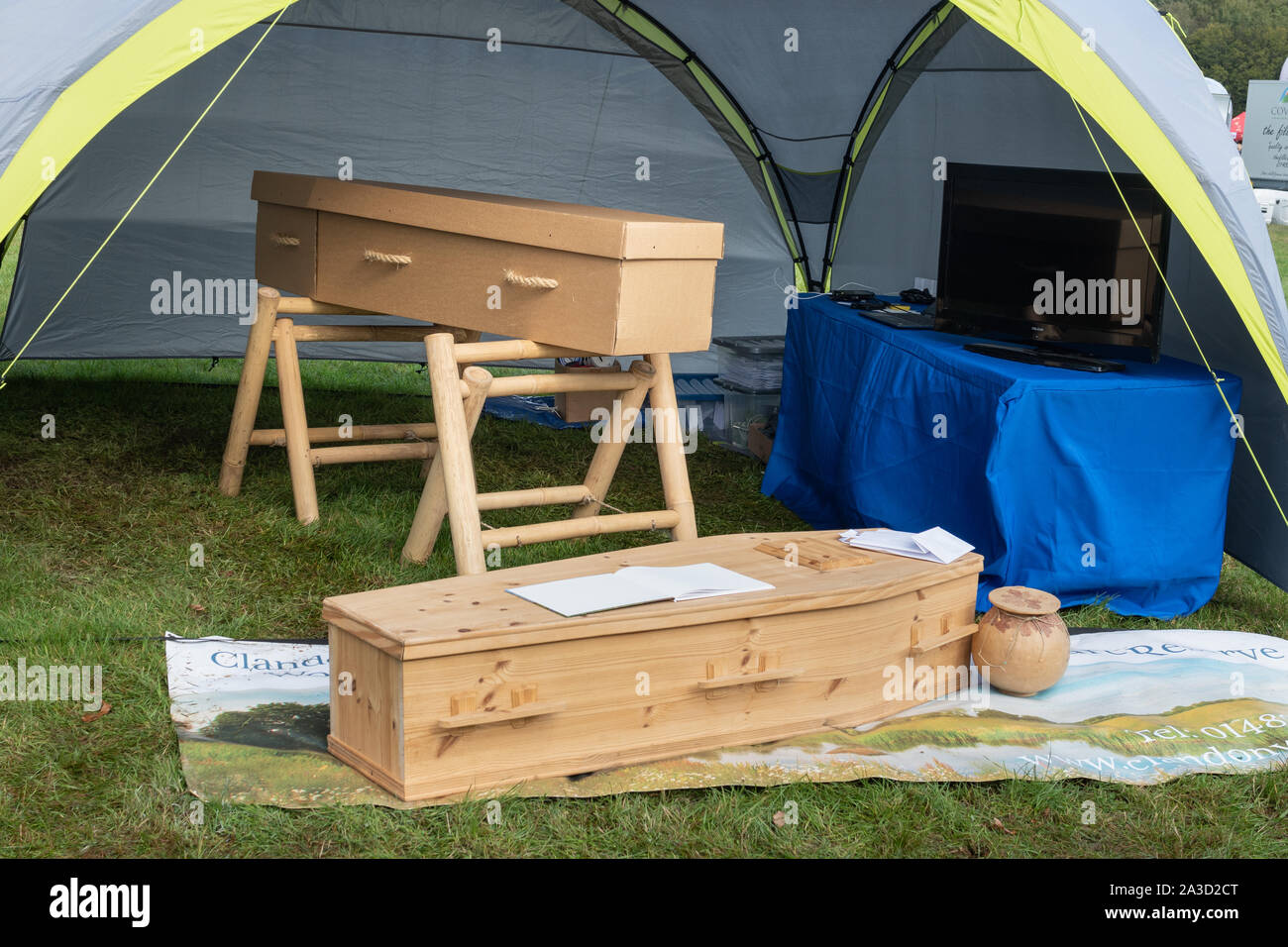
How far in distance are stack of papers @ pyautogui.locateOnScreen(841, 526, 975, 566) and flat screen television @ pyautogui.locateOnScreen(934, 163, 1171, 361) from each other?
98 centimetres

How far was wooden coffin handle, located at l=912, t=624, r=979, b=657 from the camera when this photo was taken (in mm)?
2979

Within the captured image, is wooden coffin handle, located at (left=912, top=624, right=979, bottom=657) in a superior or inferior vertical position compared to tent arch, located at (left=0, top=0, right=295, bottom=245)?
inferior

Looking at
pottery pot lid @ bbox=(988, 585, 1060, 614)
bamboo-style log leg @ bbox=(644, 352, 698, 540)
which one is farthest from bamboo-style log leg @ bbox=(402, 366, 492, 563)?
pottery pot lid @ bbox=(988, 585, 1060, 614)

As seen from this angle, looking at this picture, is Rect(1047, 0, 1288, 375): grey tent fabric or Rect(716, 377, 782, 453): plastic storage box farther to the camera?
Rect(716, 377, 782, 453): plastic storage box

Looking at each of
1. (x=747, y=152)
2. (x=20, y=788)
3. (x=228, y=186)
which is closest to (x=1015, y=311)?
(x=747, y=152)

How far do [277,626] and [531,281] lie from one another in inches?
41.6

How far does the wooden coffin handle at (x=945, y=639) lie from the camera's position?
9.77 feet

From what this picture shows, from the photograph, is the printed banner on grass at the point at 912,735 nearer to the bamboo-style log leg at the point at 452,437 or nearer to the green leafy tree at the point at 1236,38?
the bamboo-style log leg at the point at 452,437

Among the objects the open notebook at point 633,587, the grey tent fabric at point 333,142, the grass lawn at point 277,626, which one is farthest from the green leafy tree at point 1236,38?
the open notebook at point 633,587

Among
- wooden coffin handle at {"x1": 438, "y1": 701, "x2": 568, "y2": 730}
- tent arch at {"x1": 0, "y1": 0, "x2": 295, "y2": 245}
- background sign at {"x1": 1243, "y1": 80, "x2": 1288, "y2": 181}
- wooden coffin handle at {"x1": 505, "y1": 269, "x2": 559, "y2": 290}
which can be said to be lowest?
wooden coffin handle at {"x1": 438, "y1": 701, "x2": 568, "y2": 730}

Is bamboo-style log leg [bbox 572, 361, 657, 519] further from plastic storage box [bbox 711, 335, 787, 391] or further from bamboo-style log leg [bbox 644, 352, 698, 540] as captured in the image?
plastic storage box [bbox 711, 335, 787, 391]

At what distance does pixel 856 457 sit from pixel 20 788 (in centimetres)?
253

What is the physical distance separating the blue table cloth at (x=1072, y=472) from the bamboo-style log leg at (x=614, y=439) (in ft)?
2.70

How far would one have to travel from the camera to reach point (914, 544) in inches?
124
